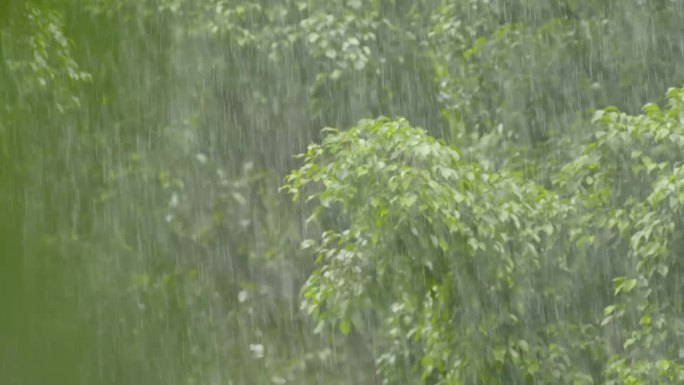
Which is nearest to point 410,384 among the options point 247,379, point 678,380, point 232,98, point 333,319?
point 333,319

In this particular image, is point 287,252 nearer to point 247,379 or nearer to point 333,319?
point 247,379

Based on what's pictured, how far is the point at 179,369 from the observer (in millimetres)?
5227

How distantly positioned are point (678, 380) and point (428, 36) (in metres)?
2.15

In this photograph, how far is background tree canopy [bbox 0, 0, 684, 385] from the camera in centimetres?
313

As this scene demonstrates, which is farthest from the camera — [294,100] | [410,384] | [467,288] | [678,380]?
[294,100]

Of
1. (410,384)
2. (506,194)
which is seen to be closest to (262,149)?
(410,384)

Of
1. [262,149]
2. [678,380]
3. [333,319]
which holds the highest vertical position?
[262,149]

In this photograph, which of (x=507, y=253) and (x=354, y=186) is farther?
(x=507, y=253)

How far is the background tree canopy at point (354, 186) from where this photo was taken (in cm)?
313

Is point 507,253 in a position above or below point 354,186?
below

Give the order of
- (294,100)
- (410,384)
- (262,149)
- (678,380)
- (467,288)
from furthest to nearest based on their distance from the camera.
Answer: (262,149), (294,100), (410,384), (467,288), (678,380)

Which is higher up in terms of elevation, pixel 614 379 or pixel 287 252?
pixel 287 252

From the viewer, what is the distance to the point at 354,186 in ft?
10.3

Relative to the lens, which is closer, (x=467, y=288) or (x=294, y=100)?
(x=467, y=288)
